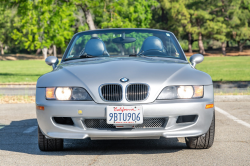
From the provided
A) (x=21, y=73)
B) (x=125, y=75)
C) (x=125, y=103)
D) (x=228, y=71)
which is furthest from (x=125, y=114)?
(x=21, y=73)

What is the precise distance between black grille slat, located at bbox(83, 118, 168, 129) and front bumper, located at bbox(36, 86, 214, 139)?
56 millimetres

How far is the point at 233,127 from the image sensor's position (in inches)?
249

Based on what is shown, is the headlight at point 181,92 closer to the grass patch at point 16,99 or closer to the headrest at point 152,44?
the headrest at point 152,44

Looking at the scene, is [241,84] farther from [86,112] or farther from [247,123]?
[86,112]

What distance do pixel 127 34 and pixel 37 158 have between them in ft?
7.81

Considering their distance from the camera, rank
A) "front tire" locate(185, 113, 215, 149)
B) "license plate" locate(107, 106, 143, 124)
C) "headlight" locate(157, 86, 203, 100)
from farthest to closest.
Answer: "front tire" locate(185, 113, 215, 149), "headlight" locate(157, 86, 203, 100), "license plate" locate(107, 106, 143, 124)

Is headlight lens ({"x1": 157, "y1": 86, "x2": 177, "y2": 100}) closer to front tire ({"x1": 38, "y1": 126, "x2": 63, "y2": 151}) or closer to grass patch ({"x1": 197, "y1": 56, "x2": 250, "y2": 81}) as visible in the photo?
front tire ({"x1": 38, "y1": 126, "x2": 63, "y2": 151})

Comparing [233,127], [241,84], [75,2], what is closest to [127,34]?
[233,127]

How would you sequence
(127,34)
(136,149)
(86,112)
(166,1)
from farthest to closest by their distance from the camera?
1. (166,1)
2. (127,34)
3. (136,149)
4. (86,112)

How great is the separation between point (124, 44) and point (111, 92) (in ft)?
6.08

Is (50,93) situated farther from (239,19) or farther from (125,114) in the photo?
(239,19)

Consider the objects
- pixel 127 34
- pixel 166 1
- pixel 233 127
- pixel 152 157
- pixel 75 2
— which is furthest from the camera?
pixel 166 1

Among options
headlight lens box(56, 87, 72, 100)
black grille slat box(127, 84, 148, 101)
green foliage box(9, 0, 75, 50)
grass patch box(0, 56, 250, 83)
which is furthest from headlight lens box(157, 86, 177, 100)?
grass patch box(0, 56, 250, 83)

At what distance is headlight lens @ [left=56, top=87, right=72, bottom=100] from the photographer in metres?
4.13
